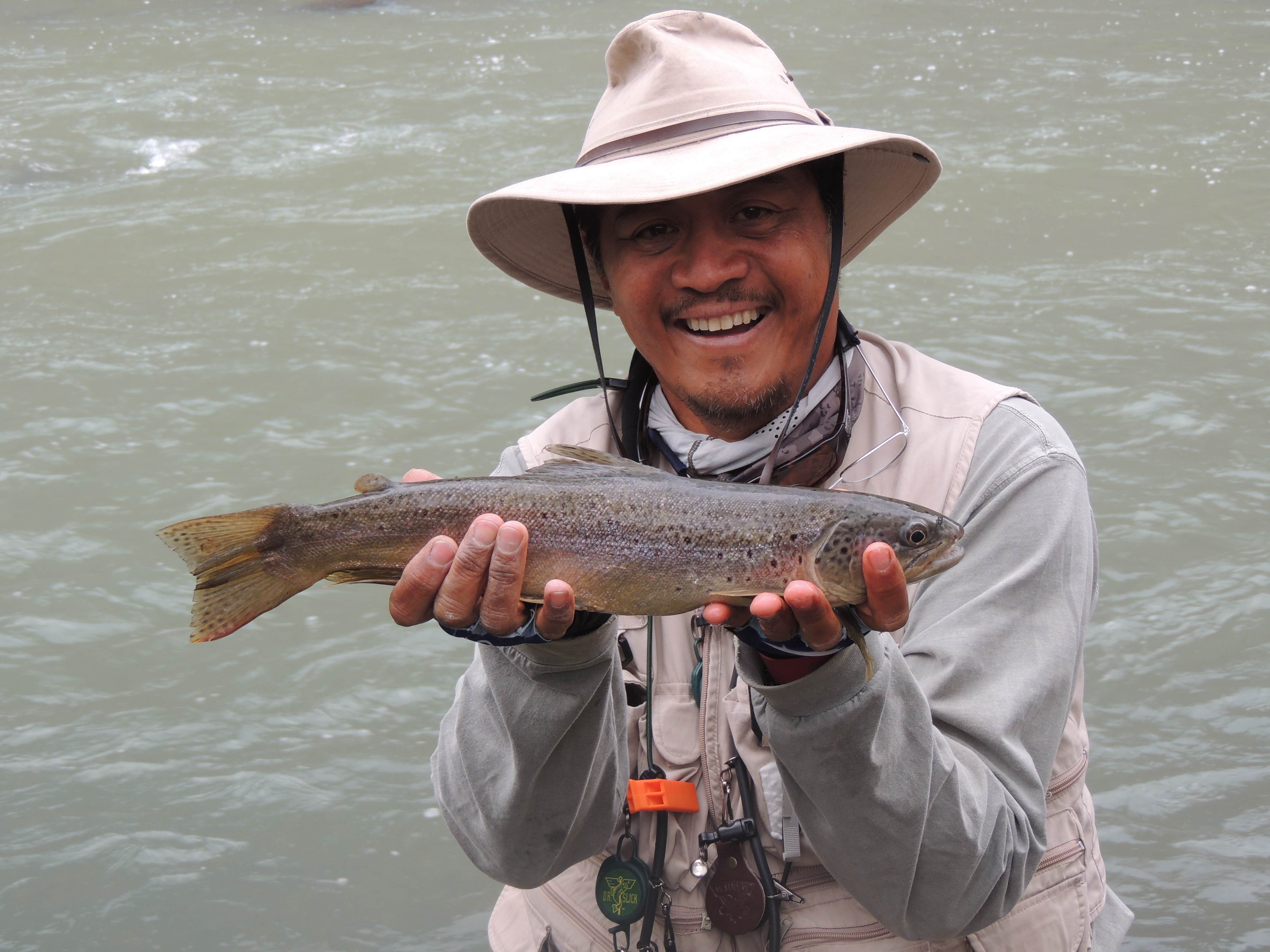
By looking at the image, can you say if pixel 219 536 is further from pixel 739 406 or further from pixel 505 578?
pixel 739 406

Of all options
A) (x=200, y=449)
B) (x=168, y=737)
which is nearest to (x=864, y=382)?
(x=168, y=737)

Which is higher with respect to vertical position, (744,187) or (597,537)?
(744,187)

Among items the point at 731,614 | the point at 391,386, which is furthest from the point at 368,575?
the point at 391,386

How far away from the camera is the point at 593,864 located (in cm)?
339

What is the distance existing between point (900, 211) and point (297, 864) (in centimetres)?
389

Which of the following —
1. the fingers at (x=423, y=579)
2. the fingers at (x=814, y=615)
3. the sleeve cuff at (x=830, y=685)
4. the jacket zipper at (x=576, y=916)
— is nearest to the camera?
the fingers at (x=814, y=615)

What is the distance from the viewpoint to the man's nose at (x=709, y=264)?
10.2 ft

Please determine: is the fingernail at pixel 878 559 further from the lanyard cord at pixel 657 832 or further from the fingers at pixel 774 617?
the lanyard cord at pixel 657 832

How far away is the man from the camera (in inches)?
104

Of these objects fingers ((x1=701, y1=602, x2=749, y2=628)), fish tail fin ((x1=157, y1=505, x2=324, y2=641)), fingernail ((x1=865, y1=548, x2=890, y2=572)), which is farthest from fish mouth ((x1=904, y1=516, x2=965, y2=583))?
fish tail fin ((x1=157, y1=505, x2=324, y2=641))

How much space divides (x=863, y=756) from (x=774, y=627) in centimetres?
32

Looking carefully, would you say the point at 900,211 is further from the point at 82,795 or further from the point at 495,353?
the point at 495,353

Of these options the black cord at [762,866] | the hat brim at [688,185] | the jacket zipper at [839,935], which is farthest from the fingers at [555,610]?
the jacket zipper at [839,935]

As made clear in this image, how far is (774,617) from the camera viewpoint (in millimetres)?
2506
